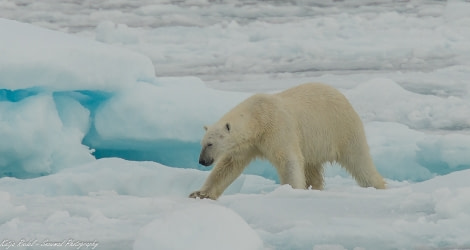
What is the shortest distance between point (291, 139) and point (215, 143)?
0.41 meters

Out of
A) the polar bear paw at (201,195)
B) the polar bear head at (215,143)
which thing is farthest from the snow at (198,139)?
the polar bear head at (215,143)

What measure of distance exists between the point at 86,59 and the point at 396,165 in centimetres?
229

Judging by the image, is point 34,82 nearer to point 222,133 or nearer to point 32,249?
point 222,133

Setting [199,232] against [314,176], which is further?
[314,176]

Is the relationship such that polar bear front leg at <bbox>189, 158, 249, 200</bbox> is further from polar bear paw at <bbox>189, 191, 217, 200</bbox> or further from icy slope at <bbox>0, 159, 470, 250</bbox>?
icy slope at <bbox>0, 159, 470, 250</bbox>

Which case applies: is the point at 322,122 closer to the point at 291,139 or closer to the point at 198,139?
the point at 291,139

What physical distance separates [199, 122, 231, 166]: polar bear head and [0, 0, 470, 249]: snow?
230 mm

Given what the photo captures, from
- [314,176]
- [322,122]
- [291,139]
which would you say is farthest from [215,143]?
[314,176]

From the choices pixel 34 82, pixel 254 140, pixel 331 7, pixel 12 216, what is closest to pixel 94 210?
pixel 12 216

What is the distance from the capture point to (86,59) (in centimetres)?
559

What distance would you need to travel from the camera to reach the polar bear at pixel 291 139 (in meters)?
4.55

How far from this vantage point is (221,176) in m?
4.71

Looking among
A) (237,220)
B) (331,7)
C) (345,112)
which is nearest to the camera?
(237,220)

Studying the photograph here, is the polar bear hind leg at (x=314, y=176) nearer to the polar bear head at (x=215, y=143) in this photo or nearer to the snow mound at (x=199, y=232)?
the polar bear head at (x=215, y=143)
